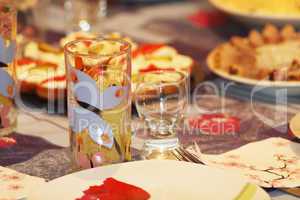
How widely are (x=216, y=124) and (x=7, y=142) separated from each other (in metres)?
0.38

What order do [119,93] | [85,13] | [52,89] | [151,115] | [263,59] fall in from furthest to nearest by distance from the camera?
[85,13], [263,59], [52,89], [151,115], [119,93]

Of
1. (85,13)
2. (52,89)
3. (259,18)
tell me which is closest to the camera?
(52,89)

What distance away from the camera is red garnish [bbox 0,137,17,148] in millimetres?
1200

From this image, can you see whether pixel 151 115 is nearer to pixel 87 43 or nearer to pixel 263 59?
pixel 87 43

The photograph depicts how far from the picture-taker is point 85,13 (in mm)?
1879

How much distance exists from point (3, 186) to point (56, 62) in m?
0.48

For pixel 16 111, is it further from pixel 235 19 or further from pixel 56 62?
pixel 235 19

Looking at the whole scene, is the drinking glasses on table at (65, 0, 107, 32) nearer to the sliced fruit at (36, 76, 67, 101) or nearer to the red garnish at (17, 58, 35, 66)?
the red garnish at (17, 58, 35, 66)

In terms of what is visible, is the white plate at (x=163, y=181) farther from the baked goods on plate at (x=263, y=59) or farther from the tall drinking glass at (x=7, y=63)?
the baked goods on plate at (x=263, y=59)

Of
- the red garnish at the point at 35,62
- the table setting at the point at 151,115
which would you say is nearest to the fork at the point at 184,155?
the table setting at the point at 151,115

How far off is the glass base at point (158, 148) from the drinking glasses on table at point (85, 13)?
2.53ft

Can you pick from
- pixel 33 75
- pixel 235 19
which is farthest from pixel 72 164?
pixel 235 19

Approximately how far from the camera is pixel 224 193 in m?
0.93

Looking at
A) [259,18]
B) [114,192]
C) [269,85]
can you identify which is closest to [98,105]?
[114,192]
